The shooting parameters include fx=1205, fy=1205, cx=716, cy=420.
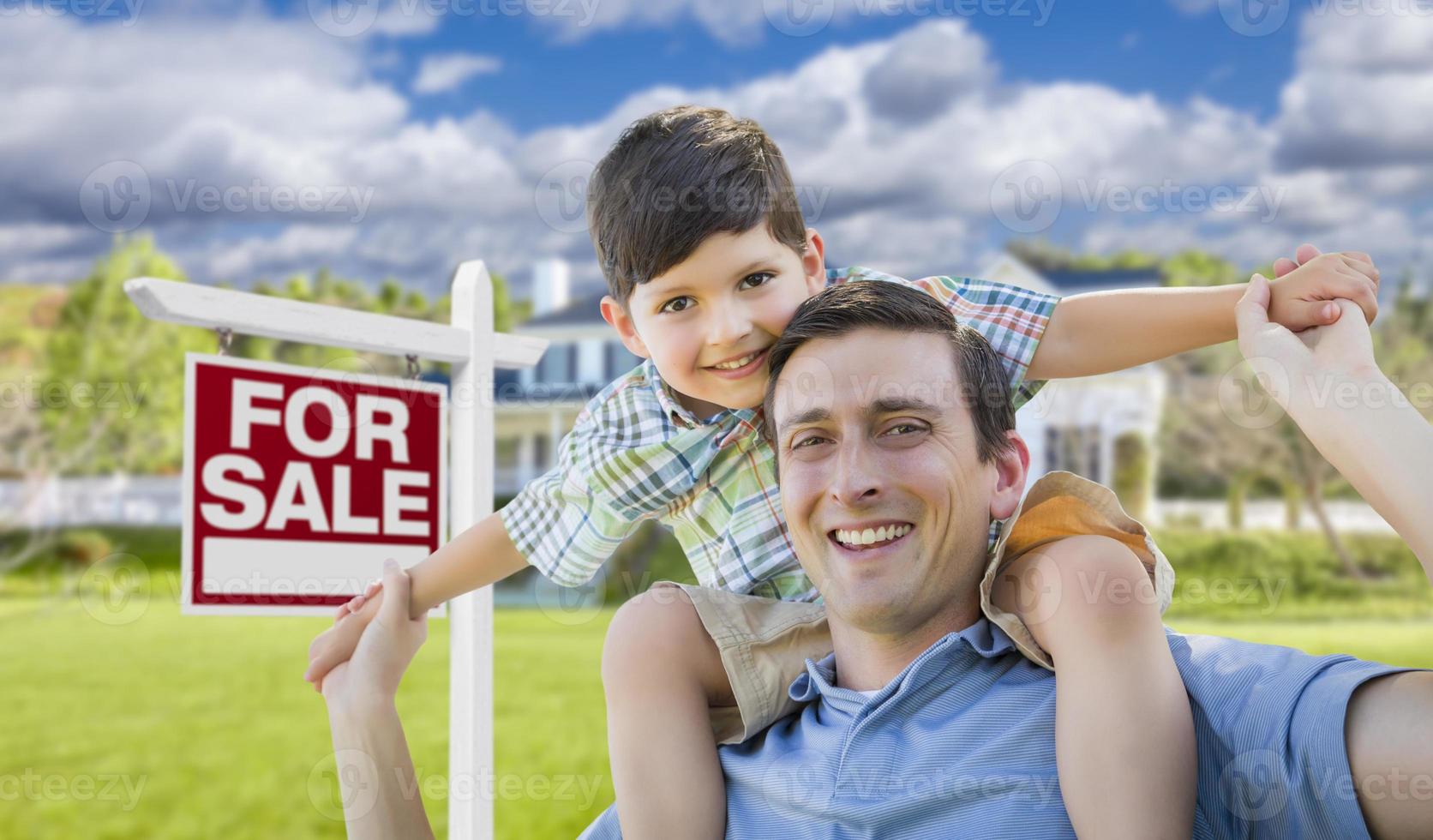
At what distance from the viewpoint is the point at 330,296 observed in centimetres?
2228

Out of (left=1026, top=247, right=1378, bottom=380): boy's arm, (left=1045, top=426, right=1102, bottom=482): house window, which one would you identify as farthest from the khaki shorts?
(left=1045, top=426, right=1102, bottom=482): house window

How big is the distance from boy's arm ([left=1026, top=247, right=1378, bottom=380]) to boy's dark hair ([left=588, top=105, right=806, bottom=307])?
0.45 meters

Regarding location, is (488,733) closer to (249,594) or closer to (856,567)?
(249,594)

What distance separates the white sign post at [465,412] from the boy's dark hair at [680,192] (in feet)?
3.38

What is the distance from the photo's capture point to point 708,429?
1.93 meters

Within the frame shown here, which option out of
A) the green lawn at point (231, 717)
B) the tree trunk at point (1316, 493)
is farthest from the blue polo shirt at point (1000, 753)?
the tree trunk at point (1316, 493)

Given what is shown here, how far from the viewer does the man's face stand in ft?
5.02

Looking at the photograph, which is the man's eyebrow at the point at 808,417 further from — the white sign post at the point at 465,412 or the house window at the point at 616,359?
the house window at the point at 616,359

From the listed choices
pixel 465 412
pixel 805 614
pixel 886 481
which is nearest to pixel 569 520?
pixel 805 614

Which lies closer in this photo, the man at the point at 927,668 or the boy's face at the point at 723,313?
the man at the point at 927,668

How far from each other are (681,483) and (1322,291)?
3.17 ft

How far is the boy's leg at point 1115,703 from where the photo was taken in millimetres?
1311

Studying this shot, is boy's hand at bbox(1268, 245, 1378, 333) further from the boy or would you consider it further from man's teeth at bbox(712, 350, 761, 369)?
man's teeth at bbox(712, 350, 761, 369)

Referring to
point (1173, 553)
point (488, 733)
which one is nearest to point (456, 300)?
point (488, 733)
